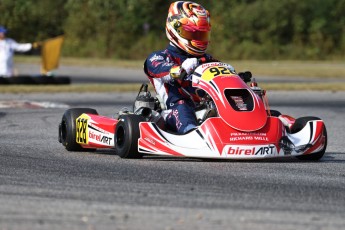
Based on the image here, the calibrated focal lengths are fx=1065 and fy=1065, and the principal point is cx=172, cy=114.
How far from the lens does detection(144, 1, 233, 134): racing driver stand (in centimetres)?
947

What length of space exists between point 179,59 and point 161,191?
334 centimetres

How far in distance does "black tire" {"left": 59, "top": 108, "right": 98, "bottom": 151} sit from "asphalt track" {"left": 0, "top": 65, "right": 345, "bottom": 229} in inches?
3.8

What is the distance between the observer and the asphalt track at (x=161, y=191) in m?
5.75

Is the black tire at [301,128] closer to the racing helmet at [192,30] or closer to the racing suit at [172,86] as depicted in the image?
the racing suit at [172,86]

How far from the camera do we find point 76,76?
29.9 meters

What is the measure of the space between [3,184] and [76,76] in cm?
2288

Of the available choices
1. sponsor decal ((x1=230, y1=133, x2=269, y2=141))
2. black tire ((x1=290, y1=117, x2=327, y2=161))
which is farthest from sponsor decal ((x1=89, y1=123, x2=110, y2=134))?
black tire ((x1=290, y1=117, x2=327, y2=161))

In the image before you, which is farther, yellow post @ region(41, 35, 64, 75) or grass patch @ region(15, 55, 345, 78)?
grass patch @ region(15, 55, 345, 78)

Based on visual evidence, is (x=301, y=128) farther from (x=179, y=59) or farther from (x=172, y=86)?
(x=179, y=59)

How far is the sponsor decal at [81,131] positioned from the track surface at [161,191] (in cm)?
18

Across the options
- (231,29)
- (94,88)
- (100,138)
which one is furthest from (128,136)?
(231,29)

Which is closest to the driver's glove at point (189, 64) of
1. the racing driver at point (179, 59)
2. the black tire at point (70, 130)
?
the racing driver at point (179, 59)

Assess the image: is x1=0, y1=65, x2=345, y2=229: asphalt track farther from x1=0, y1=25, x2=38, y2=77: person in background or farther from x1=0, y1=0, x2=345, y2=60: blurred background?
x1=0, y1=0, x2=345, y2=60: blurred background

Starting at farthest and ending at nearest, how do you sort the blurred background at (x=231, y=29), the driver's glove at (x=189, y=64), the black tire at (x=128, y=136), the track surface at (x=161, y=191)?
1. the blurred background at (x=231, y=29)
2. the driver's glove at (x=189, y=64)
3. the black tire at (x=128, y=136)
4. the track surface at (x=161, y=191)
